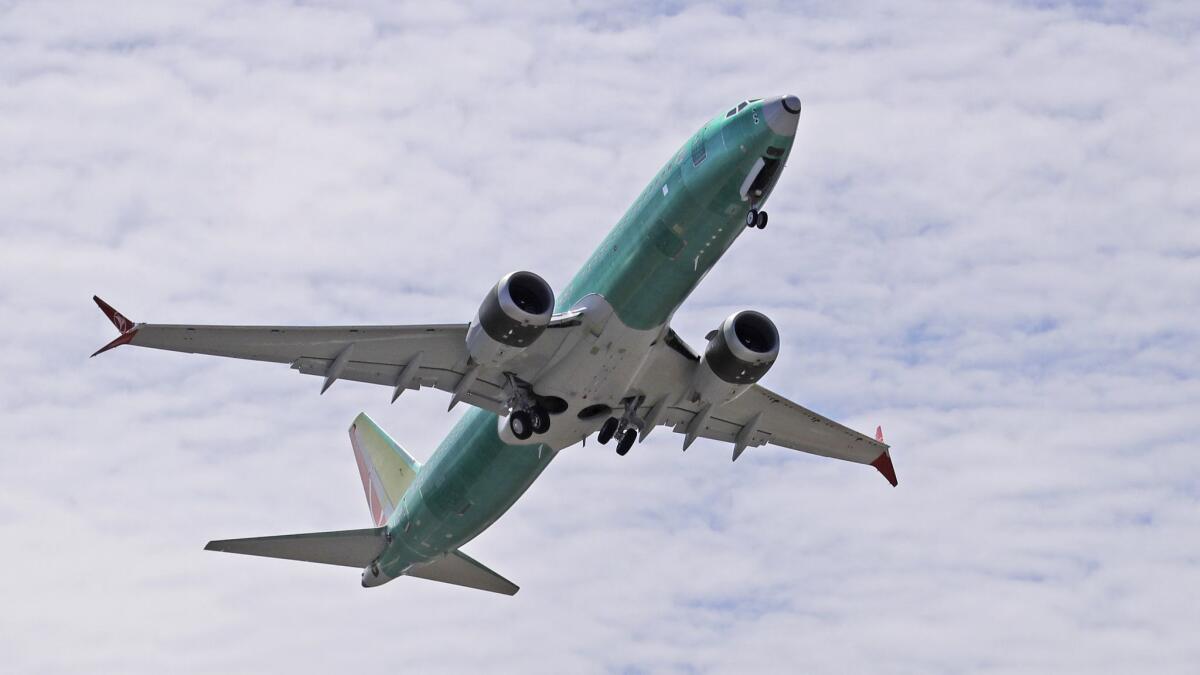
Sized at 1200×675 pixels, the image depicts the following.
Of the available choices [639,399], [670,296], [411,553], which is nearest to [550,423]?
[639,399]

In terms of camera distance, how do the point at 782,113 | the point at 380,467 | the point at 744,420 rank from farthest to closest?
the point at 380,467
the point at 744,420
the point at 782,113

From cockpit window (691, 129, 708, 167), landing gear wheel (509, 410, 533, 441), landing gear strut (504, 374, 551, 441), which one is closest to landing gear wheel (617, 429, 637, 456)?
landing gear strut (504, 374, 551, 441)

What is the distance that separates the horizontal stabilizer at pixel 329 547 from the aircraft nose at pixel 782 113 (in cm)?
2018

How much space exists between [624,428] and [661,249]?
714cm

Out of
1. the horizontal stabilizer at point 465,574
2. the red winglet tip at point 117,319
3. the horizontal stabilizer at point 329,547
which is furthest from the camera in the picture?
the horizontal stabilizer at point 465,574

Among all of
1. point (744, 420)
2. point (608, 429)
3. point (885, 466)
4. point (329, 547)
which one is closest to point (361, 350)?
point (608, 429)

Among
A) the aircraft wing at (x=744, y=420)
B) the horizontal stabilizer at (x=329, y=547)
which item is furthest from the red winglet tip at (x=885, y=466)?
the horizontal stabilizer at (x=329, y=547)

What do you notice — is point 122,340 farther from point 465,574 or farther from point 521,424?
point 465,574

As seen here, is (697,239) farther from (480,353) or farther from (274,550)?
(274,550)

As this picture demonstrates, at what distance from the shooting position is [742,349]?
43.3 metres

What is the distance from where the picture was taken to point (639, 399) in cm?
4556

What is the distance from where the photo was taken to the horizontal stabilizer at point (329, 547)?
50312mm

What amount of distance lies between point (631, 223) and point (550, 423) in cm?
649

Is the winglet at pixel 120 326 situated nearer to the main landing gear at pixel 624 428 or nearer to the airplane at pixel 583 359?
the airplane at pixel 583 359
